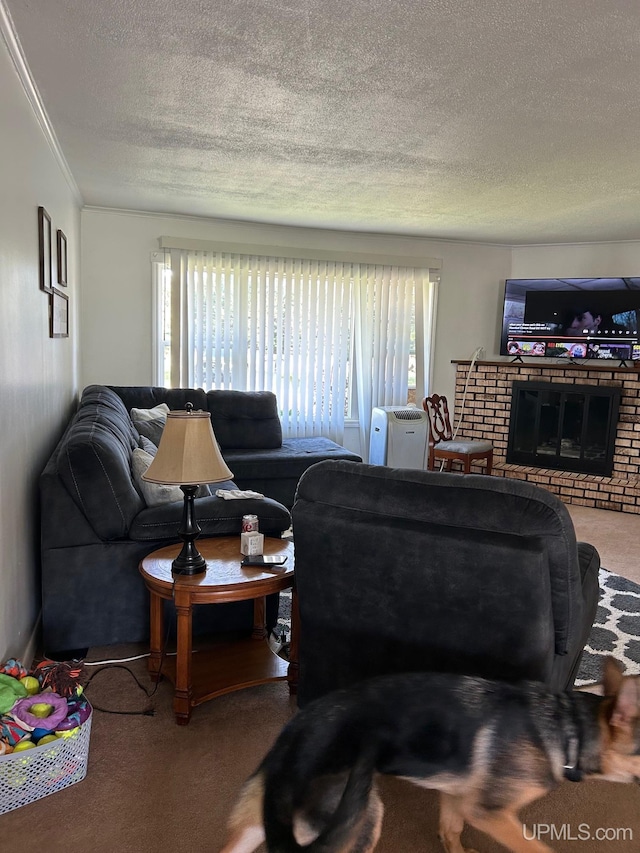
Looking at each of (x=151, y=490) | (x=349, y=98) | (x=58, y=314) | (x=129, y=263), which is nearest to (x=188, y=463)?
(x=151, y=490)

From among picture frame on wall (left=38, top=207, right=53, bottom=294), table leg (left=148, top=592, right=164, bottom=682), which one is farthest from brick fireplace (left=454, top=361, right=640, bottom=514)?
picture frame on wall (left=38, top=207, right=53, bottom=294)

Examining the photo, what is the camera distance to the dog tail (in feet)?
3.97

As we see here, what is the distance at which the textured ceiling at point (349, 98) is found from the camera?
6.50 ft

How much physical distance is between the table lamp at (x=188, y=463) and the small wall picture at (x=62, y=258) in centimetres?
186

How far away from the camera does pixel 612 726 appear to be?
49.6 inches

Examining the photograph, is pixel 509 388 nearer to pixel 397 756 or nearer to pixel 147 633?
pixel 147 633

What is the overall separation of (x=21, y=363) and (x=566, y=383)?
4866 mm

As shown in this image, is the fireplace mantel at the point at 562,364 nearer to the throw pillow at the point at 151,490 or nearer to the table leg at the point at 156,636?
the throw pillow at the point at 151,490

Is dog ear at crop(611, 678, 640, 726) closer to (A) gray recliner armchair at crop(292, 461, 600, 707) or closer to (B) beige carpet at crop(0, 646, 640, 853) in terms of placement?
(A) gray recliner armchair at crop(292, 461, 600, 707)

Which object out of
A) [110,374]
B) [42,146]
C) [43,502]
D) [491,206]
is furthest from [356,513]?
[110,374]

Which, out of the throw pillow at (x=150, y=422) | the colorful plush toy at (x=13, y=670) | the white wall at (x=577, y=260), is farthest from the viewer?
the white wall at (x=577, y=260)

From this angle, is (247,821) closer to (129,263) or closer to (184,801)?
(184,801)

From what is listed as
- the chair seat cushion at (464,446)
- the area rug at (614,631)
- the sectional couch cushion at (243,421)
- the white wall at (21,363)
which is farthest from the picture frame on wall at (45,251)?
the chair seat cushion at (464,446)

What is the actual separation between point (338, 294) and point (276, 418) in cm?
146
